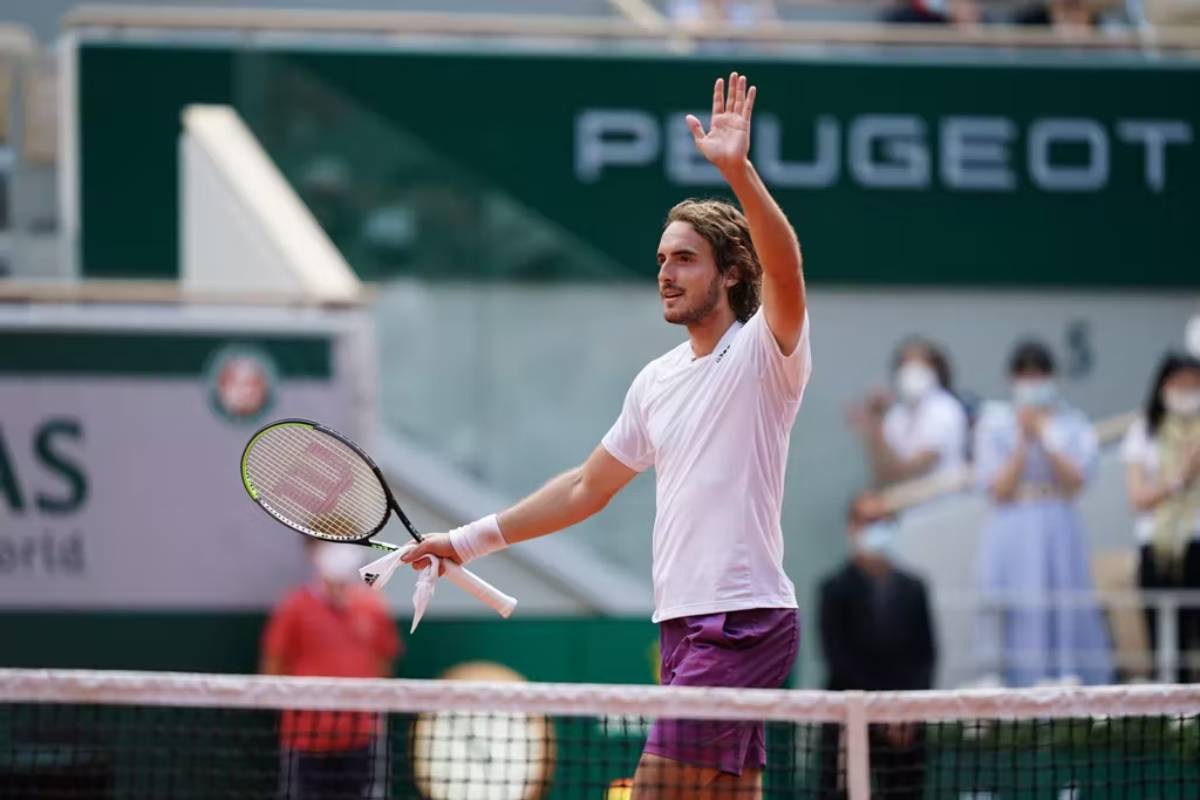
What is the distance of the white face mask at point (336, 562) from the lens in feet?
32.7

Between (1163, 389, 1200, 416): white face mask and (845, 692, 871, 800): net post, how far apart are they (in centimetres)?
661

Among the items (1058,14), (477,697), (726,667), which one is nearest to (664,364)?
(726,667)

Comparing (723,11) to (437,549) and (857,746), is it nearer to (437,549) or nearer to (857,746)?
(437,549)

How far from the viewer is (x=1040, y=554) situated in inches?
440

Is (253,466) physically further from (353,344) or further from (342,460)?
(353,344)

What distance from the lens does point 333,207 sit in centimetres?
1223

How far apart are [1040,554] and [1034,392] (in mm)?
912

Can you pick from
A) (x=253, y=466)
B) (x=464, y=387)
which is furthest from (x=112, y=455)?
(x=253, y=466)

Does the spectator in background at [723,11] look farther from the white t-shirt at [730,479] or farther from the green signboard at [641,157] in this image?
the white t-shirt at [730,479]

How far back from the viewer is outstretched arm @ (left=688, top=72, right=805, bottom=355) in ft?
14.9

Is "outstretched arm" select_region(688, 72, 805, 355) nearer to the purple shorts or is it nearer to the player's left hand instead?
the player's left hand

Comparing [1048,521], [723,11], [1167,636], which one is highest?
[723,11]

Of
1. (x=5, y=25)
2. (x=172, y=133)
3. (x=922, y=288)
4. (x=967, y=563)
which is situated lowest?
(x=967, y=563)

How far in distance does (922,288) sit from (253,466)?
8146 mm
